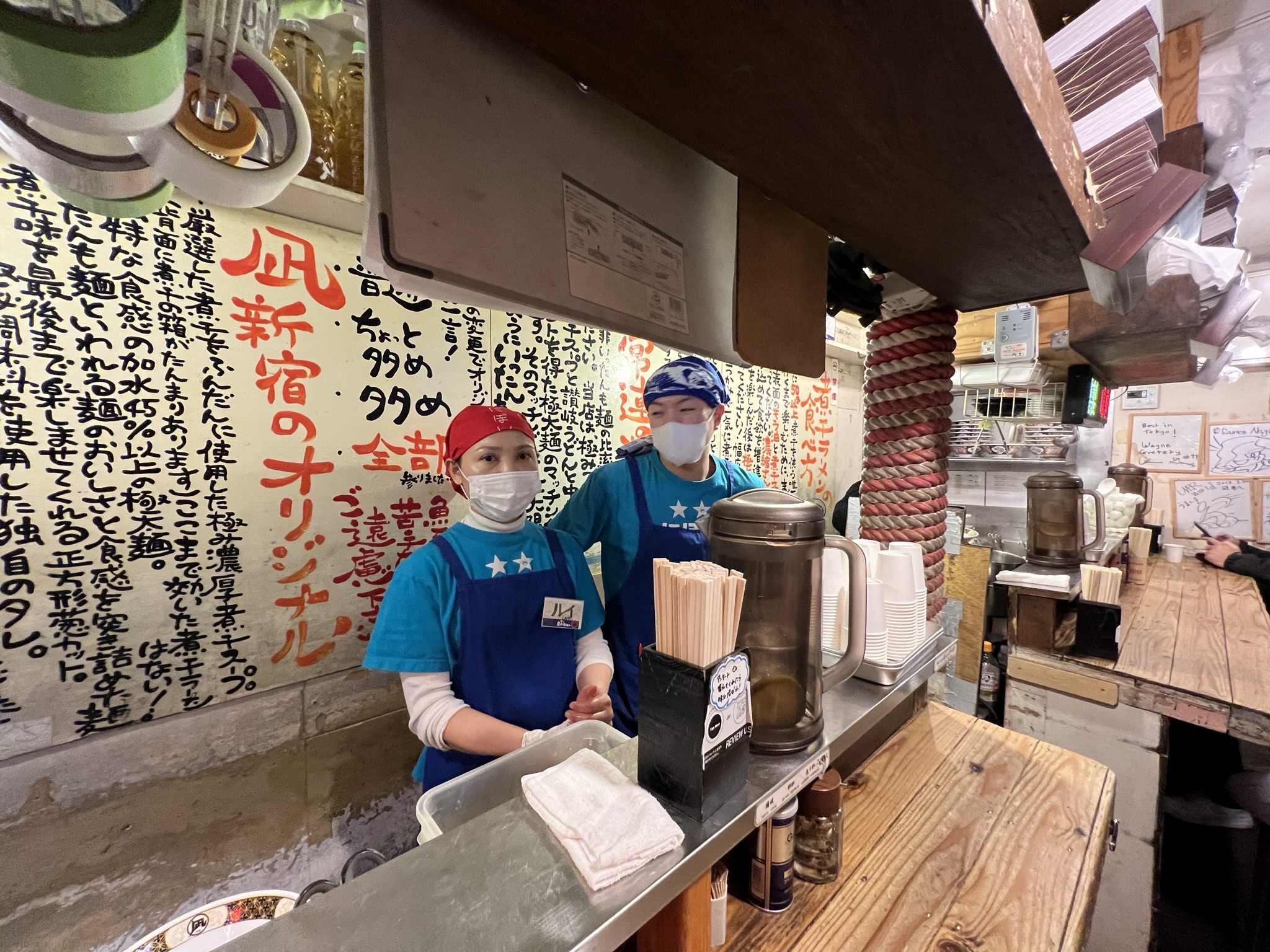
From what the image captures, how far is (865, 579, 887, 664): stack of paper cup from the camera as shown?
1011 millimetres

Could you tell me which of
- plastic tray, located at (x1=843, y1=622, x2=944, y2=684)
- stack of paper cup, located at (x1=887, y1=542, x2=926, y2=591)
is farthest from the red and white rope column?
plastic tray, located at (x1=843, y1=622, x2=944, y2=684)

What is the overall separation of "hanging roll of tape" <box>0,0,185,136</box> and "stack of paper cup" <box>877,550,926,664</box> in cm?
126

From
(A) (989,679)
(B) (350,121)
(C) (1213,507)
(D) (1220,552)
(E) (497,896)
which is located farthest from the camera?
(C) (1213,507)

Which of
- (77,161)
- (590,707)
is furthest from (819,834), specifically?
(77,161)

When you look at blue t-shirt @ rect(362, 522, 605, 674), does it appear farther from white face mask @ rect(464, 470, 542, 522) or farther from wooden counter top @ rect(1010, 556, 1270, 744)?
wooden counter top @ rect(1010, 556, 1270, 744)

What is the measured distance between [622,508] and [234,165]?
4.88 feet

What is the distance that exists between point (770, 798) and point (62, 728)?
1.78 m

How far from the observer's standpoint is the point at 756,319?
0.83m

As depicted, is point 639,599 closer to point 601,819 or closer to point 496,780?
point 496,780

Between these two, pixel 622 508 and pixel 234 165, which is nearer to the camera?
pixel 234 165

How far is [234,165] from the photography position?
66cm

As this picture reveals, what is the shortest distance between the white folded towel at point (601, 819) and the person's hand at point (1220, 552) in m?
5.37

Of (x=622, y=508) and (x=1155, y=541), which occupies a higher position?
(x=622, y=508)

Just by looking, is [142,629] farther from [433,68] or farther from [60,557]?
[433,68]
